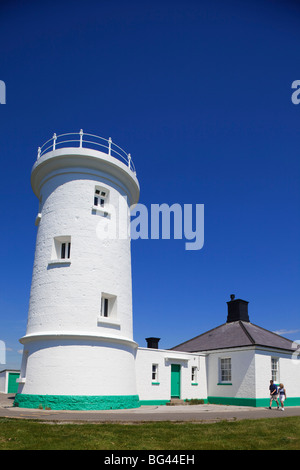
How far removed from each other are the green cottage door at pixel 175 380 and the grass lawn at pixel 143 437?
35.1 feet

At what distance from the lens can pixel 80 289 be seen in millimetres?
16156

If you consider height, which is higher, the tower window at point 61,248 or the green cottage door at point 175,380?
the tower window at point 61,248

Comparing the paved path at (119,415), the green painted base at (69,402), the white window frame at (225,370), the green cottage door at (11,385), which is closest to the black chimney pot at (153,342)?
the white window frame at (225,370)

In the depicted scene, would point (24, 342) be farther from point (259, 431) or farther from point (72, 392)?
point (259, 431)

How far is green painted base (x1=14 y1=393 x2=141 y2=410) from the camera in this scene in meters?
14.5

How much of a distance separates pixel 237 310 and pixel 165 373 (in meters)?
7.90

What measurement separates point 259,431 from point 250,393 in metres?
11.2

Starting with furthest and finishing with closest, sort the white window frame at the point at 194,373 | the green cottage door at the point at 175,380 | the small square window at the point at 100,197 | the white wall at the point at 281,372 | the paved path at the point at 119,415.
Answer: the white window frame at the point at 194,373, the green cottage door at the point at 175,380, the white wall at the point at 281,372, the small square window at the point at 100,197, the paved path at the point at 119,415

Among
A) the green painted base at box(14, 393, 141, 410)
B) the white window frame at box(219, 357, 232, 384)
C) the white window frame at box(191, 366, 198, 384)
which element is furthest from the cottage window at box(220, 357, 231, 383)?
the green painted base at box(14, 393, 141, 410)

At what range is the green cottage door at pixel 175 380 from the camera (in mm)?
21219

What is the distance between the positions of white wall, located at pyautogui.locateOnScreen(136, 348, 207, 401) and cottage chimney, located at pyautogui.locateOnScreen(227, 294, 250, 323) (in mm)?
4190

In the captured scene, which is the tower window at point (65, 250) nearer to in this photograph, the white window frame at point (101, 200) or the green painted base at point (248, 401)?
the white window frame at point (101, 200)

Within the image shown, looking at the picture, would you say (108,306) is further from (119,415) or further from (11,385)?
(11,385)

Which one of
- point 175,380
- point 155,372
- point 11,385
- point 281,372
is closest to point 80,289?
point 155,372
